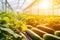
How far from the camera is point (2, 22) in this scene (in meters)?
1.66

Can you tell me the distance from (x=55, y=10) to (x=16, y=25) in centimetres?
694

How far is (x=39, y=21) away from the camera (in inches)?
A: 200

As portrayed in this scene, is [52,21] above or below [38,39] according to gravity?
above

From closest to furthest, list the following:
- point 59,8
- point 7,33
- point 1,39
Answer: point 1,39 < point 7,33 < point 59,8

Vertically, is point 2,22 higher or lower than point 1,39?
higher

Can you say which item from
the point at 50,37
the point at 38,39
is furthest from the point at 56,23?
the point at 50,37

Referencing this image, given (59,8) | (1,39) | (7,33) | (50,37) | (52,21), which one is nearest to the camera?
(1,39)

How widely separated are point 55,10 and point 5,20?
22.9 ft

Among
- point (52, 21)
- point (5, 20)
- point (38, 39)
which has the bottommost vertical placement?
point (38, 39)

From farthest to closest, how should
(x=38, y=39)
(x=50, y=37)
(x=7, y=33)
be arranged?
(x=38, y=39), (x=50, y=37), (x=7, y=33)

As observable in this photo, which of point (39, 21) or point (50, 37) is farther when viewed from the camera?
point (39, 21)

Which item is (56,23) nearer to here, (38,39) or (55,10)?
(38,39)

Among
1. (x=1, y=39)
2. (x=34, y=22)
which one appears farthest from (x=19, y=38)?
(x=34, y=22)

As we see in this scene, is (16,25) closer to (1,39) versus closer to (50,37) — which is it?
(1,39)
